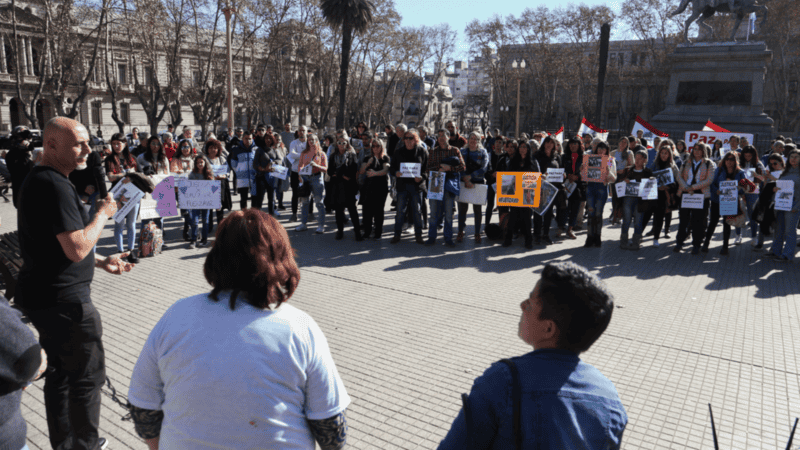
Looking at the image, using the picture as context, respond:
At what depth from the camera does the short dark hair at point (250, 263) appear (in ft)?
5.91

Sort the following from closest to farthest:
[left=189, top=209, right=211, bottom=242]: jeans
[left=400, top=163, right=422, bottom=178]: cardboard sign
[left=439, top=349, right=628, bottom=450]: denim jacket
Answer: [left=439, top=349, right=628, bottom=450]: denim jacket, [left=189, top=209, right=211, bottom=242]: jeans, [left=400, top=163, right=422, bottom=178]: cardboard sign

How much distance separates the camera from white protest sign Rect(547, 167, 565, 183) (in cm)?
1016

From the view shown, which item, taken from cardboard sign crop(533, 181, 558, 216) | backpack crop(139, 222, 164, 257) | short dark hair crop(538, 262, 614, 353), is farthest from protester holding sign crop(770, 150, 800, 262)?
backpack crop(139, 222, 164, 257)

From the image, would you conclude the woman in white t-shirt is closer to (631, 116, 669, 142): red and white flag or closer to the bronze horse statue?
(631, 116, 669, 142): red and white flag

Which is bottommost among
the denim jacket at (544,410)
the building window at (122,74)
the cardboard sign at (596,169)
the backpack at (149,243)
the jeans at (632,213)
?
the backpack at (149,243)

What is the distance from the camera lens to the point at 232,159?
1173 centimetres

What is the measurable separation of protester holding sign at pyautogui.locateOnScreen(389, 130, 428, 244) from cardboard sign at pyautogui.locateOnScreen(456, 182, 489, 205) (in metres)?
0.71

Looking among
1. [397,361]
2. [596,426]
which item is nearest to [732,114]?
[397,361]

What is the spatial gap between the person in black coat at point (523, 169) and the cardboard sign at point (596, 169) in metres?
1.01

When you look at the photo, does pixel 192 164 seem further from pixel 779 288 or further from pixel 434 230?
pixel 779 288

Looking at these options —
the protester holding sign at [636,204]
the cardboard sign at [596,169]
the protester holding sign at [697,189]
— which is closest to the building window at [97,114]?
the cardboard sign at [596,169]

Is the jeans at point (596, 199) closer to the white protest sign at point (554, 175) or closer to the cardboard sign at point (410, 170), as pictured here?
the white protest sign at point (554, 175)

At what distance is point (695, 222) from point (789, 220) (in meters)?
1.33

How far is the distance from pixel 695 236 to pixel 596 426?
30.6ft
